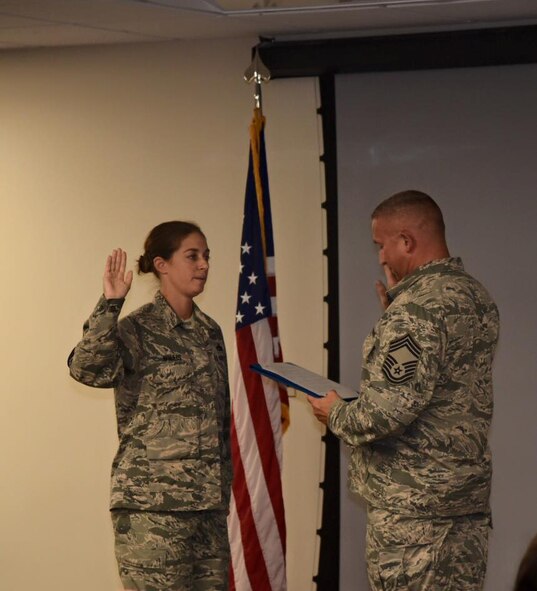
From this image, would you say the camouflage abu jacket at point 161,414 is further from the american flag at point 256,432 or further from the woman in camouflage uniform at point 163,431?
the american flag at point 256,432

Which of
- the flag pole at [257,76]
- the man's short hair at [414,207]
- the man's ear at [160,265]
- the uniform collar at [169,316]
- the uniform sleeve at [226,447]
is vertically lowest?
the uniform sleeve at [226,447]

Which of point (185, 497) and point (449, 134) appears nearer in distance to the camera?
point (185, 497)

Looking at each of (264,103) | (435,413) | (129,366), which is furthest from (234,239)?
(435,413)

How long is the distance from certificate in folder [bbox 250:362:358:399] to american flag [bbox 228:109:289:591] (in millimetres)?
608

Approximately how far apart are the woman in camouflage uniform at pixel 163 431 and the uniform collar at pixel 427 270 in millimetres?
688

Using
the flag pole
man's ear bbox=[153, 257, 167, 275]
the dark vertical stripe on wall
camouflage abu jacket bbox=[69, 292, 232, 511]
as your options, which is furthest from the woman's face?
the dark vertical stripe on wall

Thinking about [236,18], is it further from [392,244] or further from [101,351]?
[101,351]

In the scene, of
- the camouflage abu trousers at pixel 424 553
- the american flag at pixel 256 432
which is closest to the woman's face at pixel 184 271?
the american flag at pixel 256 432

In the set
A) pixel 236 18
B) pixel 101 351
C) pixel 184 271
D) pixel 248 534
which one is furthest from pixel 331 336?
pixel 101 351

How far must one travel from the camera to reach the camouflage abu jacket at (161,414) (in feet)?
10.6

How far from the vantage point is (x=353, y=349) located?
459cm

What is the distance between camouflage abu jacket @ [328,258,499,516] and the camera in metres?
2.94

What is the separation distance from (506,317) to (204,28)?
1.78 metres

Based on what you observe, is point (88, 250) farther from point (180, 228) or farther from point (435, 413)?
point (435, 413)
